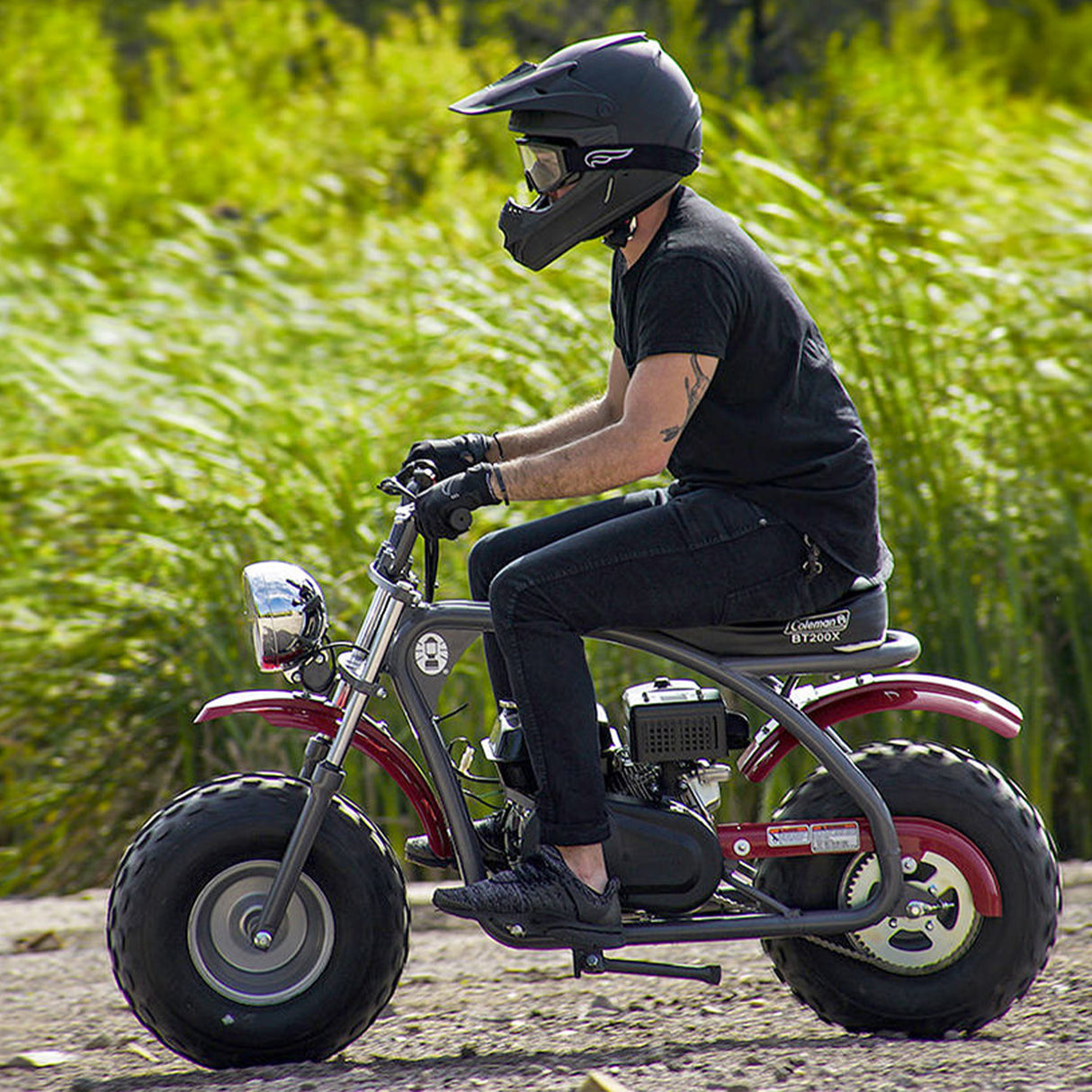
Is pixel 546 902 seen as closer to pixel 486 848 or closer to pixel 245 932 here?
pixel 486 848

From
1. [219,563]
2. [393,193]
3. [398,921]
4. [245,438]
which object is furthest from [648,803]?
[393,193]

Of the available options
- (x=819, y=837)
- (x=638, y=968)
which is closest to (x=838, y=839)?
(x=819, y=837)

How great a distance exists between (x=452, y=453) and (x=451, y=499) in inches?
16.4

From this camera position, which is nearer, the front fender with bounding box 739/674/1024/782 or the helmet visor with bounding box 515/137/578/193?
the helmet visor with bounding box 515/137/578/193

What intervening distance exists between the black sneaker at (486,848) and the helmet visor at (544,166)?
138 centimetres

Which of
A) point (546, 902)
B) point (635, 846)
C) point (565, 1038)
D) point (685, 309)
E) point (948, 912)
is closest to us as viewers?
point (685, 309)

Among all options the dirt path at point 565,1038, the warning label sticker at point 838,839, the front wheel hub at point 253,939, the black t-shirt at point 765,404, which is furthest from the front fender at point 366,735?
the black t-shirt at point 765,404

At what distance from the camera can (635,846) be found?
3.65 metres

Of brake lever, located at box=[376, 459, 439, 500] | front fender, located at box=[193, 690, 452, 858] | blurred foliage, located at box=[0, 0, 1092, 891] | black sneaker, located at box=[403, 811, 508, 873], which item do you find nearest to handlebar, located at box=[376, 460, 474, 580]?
brake lever, located at box=[376, 459, 439, 500]

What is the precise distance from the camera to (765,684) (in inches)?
146

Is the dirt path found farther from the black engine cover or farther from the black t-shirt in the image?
the black t-shirt

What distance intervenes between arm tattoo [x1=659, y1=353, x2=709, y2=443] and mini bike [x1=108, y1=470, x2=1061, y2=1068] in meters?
0.47

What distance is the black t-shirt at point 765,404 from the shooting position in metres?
3.48

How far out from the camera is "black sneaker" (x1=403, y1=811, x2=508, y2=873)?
3.78 m
